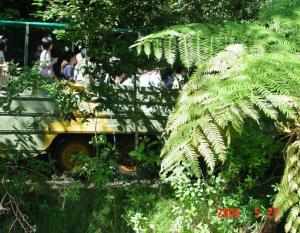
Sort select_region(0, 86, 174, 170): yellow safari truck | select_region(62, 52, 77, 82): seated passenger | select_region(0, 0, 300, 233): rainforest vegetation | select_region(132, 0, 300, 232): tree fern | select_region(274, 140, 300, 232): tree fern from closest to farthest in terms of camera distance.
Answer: select_region(132, 0, 300, 232): tree fern < select_region(274, 140, 300, 232): tree fern < select_region(0, 0, 300, 233): rainforest vegetation < select_region(0, 86, 174, 170): yellow safari truck < select_region(62, 52, 77, 82): seated passenger

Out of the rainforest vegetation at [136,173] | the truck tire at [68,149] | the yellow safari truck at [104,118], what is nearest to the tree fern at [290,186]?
the rainforest vegetation at [136,173]

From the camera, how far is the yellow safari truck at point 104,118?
5250mm

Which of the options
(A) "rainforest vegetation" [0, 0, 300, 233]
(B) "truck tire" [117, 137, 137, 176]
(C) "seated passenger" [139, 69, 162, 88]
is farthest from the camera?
(C) "seated passenger" [139, 69, 162, 88]

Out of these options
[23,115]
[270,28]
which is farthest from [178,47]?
[23,115]

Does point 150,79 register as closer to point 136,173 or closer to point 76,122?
point 136,173

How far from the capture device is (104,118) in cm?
614

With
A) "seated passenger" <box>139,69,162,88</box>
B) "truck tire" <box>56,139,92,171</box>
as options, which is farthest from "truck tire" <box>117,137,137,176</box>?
"truck tire" <box>56,139,92,171</box>

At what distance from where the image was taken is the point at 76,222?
4.60 metres

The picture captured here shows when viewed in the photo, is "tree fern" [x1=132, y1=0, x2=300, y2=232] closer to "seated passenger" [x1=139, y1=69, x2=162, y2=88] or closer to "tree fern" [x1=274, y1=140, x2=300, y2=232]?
"tree fern" [x1=274, y1=140, x2=300, y2=232]

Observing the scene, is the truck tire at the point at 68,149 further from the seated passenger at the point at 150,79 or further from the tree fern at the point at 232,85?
the tree fern at the point at 232,85

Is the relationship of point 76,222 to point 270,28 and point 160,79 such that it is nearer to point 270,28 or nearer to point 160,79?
point 160,79

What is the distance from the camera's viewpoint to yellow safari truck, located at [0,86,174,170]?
5.25 meters

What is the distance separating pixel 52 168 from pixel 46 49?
3.09 meters

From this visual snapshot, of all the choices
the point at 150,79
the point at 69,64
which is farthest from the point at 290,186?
the point at 69,64
